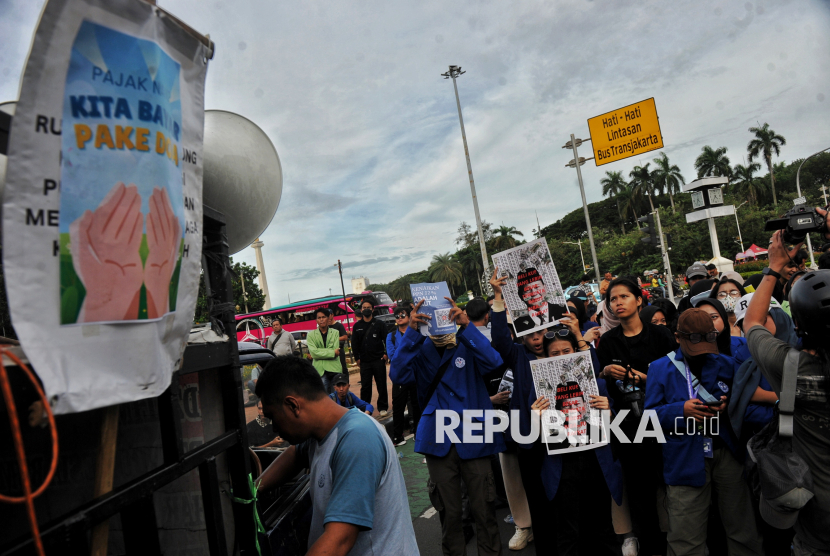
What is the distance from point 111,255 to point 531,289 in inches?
110

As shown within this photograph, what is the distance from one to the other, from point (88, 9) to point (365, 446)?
54.0 inches

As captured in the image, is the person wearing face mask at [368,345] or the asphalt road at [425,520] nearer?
the asphalt road at [425,520]

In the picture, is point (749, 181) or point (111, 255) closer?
point (111, 255)

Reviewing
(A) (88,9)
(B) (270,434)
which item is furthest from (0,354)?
(B) (270,434)

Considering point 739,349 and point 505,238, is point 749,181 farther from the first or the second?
point 739,349

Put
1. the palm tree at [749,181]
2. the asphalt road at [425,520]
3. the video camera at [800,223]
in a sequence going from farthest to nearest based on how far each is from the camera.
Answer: the palm tree at [749,181], the asphalt road at [425,520], the video camera at [800,223]

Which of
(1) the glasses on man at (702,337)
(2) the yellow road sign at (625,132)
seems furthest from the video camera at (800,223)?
(2) the yellow road sign at (625,132)

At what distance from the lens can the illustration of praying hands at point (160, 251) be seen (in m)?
1.18

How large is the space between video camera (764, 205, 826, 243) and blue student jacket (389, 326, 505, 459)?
5.79ft

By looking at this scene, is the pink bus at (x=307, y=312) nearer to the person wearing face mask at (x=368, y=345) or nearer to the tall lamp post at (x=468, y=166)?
the tall lamp post at (x=468, y=166)

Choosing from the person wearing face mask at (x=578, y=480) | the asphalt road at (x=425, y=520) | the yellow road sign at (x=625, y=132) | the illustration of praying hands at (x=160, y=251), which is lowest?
the asphalt road at (x=425, y=520)

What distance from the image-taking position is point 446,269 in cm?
7144

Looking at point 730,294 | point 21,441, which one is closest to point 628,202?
point 730,294

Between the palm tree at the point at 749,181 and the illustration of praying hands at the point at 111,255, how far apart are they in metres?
61.1
